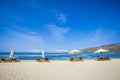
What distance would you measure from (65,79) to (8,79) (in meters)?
3.23

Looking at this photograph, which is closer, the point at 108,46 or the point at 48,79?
the point at 48,79

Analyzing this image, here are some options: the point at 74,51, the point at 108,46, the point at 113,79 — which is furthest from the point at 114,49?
the point at 113,79

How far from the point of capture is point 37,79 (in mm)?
6562

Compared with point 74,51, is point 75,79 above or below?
below

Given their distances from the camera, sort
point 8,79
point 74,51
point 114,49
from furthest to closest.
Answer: point 114,49
point 74,51
point 8,79

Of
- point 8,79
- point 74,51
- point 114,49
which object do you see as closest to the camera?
point 8,79

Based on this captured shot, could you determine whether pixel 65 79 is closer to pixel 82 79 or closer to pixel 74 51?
pixel 82 79

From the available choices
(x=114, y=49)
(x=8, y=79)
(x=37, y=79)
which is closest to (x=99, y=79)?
(x=37, y=79)

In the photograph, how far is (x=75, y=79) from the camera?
6.63m

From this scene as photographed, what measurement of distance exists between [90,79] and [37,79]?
3074 mm

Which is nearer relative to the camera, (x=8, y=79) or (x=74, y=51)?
(x=8, y=79)

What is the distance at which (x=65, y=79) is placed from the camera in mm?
6633

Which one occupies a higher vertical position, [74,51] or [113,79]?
[74,51]

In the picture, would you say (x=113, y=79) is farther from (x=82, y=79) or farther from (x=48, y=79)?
(x=48, y=79)
